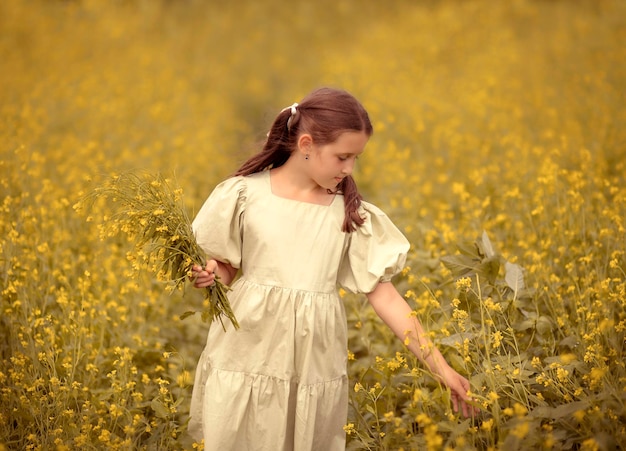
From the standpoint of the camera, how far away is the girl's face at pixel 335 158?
99.3 inches

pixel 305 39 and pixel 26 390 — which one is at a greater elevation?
pixel 305 39

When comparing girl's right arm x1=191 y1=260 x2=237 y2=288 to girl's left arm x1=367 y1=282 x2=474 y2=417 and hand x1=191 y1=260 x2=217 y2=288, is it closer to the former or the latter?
hand x1=191 y1=260 x2=217 y2=288

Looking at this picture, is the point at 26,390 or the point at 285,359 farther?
the point at 26,390

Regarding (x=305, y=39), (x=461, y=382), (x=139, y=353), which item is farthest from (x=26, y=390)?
(x=305, y=39)

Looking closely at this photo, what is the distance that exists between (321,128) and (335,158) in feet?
0.38

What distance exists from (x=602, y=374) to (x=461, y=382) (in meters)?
0.52

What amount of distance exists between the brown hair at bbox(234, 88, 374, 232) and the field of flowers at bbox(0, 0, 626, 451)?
260 mm

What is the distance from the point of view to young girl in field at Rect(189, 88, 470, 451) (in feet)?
8.37

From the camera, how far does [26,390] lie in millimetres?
2977

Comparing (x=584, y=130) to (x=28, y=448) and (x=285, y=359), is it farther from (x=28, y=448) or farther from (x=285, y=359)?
(x=28, y=448)

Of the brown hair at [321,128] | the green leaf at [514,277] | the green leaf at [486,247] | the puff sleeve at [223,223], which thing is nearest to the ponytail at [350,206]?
the brown hair at [321,128]

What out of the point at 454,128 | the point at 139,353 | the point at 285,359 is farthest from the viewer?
the point at 454,128

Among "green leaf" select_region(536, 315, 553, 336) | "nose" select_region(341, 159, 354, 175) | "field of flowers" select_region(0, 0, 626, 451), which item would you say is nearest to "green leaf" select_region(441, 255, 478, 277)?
"field of flowers" select_region(0, 0, 626, 451)

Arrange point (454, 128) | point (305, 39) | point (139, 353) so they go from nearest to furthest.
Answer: point (139, 353) < point (454, 128) < point (305, 39)
